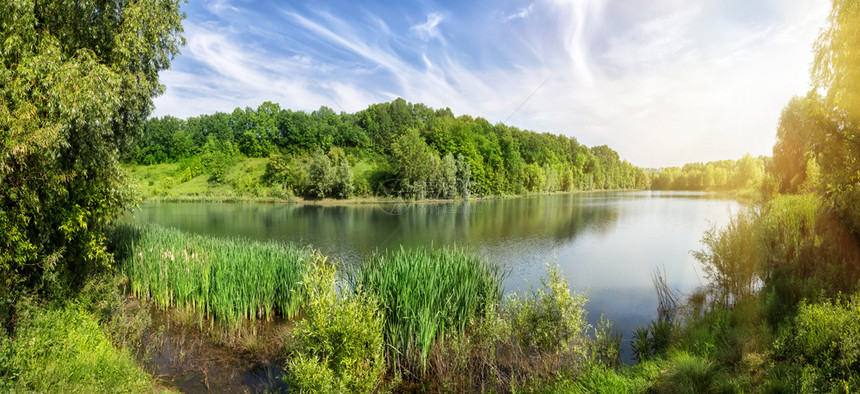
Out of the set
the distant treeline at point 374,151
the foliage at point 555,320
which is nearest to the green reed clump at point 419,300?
the foliage at point 555,320

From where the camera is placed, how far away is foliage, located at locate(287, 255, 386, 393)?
578cm

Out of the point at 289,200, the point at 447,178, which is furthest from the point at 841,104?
the point at 289,200

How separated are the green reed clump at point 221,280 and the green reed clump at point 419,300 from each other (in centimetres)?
279

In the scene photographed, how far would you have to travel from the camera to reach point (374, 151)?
10088 cm

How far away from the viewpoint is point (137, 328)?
31.0 ft

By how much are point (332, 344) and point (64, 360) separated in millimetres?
4892

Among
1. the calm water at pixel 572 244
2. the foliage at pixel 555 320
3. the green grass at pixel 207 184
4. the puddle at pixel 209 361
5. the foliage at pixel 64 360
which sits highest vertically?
the green grass at pixel 207 184

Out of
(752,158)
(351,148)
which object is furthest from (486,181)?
(752,158)

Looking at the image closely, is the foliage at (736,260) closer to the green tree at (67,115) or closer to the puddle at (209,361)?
the puddle at (209,361)

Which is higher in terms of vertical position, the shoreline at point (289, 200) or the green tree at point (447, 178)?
the green tree at point (447, 178)

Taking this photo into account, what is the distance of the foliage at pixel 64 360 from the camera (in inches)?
237

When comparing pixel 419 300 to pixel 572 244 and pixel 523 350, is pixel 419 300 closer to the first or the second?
pixel 523 350

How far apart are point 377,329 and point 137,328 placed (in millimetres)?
7004

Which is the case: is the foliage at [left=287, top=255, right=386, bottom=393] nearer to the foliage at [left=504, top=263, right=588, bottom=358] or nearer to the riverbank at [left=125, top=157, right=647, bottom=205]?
the foliage at [left=504, top=263, right=588, bottom=358]
